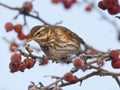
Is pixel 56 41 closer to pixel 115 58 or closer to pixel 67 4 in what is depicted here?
pixel 67 4

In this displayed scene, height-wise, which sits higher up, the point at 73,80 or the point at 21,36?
the point at 21,36

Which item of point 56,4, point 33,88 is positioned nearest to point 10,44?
point 56,4

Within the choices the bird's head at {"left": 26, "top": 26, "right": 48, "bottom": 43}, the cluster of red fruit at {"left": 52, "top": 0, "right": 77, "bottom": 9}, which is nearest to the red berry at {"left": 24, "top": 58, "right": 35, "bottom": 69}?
the bird's head at {"left": 26, "top": 26, "right": 48, "bottom": 43}

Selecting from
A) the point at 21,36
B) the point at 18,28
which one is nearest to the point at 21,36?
the point at 21,36

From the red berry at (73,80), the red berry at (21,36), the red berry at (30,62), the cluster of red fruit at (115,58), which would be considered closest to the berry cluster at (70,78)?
the red berry at (73,80)

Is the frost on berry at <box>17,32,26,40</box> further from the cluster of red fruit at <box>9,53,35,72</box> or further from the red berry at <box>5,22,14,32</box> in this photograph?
the cluster of red fruit at <box>9,53,35,72</box>

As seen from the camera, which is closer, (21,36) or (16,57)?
(16,57)
